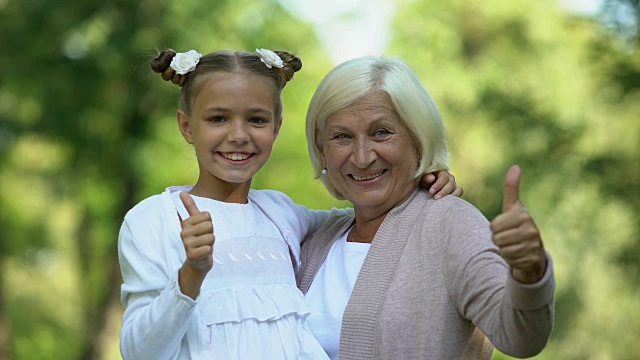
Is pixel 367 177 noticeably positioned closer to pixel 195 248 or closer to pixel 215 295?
pixel 215 295

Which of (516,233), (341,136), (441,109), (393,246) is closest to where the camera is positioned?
(516,233)

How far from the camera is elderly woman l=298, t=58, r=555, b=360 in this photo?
287 centimetres

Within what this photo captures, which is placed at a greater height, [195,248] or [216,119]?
[216,119]

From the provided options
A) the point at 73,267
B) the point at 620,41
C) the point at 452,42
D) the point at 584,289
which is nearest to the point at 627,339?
the point at 584,289

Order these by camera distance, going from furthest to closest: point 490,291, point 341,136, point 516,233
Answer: point 341,136 → point 490,291 → point 516,233

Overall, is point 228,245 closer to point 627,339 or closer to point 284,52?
point 284,52

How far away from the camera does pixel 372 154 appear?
338 cm

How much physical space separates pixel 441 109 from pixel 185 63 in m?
10.4

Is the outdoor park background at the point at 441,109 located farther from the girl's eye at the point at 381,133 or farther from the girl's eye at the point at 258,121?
the girl's eye at the point at 258,121

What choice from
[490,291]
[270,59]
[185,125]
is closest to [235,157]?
[185,125]

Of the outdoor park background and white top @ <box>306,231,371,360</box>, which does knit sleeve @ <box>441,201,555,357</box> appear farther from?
the outdoor park background

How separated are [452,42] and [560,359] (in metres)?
5.03

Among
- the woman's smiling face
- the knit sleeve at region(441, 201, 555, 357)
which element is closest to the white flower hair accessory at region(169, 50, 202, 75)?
the woman's smiling face

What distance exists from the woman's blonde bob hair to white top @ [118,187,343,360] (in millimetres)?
500
